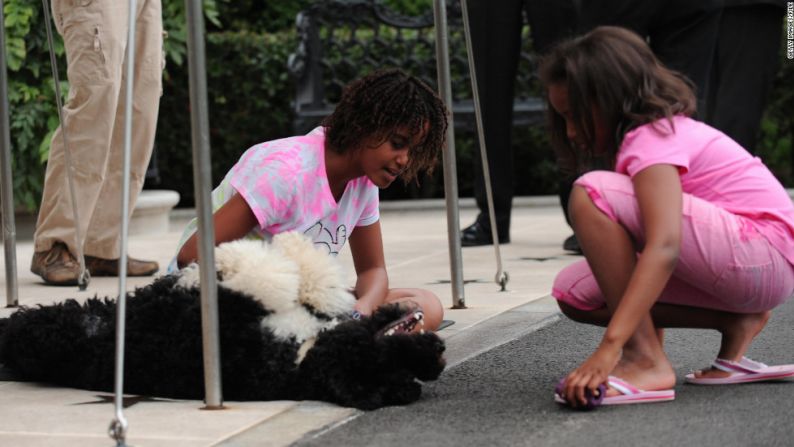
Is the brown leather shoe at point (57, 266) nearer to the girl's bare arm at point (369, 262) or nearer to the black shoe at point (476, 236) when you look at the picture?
the girl's bare arm at point (369, 262)

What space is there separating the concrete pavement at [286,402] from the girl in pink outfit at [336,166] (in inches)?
18.0

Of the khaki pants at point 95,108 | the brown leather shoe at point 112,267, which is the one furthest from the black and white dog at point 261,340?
the brown leather shoe at point 112,267

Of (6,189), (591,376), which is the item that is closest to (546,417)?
(591,376)

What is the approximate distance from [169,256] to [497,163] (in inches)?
60.9

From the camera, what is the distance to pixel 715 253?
2811 millimetres

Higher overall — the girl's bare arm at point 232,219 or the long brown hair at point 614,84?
the long brown hair at point 614,84

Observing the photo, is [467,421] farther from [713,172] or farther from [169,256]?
[169,256]

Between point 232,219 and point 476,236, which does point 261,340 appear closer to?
point 232,219

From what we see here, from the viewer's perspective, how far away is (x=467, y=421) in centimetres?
265

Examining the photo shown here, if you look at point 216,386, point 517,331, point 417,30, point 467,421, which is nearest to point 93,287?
point 517,331

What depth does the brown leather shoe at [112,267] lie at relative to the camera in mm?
5098

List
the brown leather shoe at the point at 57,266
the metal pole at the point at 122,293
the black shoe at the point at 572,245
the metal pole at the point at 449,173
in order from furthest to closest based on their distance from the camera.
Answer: the black shoe at the point at 572,245, the brown leather shoe at the point at 57,266, the metal pole at the point at 449,173, the metal pole at the point at 122,293

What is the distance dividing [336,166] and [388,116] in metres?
0.18

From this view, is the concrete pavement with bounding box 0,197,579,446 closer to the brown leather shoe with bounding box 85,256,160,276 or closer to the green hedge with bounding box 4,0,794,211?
the brown leather shoe with bounding box 85,256,160,276
